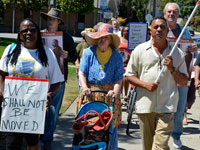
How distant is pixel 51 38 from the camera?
5637 mm

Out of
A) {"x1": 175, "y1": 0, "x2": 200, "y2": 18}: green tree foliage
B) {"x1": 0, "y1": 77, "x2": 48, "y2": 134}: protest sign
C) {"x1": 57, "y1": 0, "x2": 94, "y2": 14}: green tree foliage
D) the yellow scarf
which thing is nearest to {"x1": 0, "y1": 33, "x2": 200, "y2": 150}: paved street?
the yellow scarf

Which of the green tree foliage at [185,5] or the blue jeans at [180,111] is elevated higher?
the green tree foliage at [185,5]

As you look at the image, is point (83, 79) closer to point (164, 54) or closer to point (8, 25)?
point (164, 54)

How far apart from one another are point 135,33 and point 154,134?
4.15 meters

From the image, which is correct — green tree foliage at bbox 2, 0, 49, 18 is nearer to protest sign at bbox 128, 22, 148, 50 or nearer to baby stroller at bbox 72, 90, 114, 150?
protest sign at bbox 128, 22, 148, 50

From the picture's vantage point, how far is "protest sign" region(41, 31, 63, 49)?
5609 millimetres

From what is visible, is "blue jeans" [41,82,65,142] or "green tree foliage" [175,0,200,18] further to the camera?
"green tree foliage" [175,0,200,18]

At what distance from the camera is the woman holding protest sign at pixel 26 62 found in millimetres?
4352

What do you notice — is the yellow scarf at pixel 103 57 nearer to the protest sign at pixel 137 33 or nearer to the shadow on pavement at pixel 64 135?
the shadow on pavement at pixel 64 135

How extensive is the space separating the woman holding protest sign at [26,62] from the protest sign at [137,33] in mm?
4595

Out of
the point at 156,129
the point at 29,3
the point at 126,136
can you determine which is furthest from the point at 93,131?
the point at 29,3

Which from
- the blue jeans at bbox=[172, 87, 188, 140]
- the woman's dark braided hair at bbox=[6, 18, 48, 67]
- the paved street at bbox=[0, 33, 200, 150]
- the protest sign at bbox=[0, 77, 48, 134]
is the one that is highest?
the woman's dark braided hair at bbox=[6, 18, 48, 67]

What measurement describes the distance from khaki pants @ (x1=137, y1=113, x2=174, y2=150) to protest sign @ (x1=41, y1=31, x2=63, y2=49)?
1.62 meters

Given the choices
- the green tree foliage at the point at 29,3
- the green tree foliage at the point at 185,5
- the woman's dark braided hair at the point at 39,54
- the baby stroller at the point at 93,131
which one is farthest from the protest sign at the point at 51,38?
the green tree foliage at the point at 185,5
